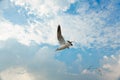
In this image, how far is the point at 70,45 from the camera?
245 ft

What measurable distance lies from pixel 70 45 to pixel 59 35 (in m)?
6.11

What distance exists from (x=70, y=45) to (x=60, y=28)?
25.9 feet

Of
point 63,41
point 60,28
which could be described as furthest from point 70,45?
point 60,28

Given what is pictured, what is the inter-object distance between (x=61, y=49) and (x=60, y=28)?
646 centimetres

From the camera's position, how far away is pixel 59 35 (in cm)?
7056

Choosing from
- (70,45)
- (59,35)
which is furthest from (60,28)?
(70,45)

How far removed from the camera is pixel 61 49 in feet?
233

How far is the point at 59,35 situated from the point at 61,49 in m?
4.28

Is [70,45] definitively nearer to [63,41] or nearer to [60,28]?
[63,41]

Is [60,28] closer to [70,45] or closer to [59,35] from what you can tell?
[59,35]

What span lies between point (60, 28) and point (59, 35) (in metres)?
2.34

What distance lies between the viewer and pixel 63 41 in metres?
72.4

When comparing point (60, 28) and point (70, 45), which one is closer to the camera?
point (60, 28)
